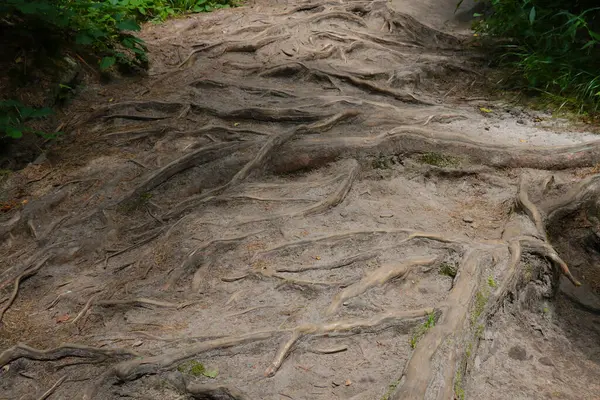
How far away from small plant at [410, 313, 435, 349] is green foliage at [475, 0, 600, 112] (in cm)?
301

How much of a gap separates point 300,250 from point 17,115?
2.71 meters

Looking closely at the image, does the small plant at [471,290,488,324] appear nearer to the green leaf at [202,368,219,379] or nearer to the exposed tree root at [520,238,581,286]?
the exposed tree root at [520,238,581,286]

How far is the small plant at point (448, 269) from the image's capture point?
3.05 metres

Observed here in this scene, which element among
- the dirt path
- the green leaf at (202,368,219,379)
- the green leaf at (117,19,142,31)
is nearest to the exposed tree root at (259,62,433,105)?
the dirt path

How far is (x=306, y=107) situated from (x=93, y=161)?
1818 mm

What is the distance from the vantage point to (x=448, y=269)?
3086 mm

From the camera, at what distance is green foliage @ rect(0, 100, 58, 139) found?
418 cm

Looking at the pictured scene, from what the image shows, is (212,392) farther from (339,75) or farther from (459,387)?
(339,75)

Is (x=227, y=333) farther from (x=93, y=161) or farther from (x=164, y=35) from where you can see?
(x=164, y=35)

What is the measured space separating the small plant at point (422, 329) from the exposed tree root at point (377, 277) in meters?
0.35

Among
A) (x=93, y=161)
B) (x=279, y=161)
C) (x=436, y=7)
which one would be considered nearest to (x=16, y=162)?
(x=93, y=161)

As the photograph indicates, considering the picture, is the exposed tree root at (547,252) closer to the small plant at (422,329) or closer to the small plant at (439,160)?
the small plant at (422,329)

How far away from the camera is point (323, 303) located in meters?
2.91

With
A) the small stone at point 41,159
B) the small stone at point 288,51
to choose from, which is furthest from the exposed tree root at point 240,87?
the small stone at point 41,159
